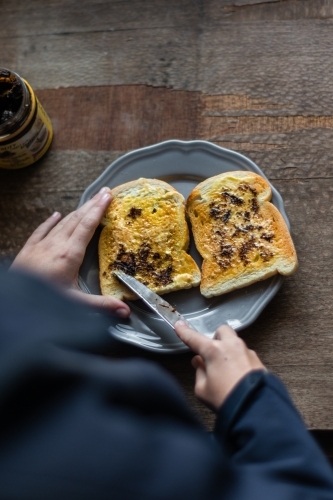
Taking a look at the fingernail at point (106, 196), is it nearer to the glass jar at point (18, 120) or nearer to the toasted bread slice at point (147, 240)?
the toasted bread slice at point (147, 240)

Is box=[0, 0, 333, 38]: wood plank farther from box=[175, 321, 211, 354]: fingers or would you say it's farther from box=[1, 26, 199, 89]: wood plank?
box=[175, 321, 211, 354]: fingers

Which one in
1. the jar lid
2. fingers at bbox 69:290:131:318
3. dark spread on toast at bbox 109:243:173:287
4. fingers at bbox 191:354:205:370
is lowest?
fingers at bbox 191:354:205:370

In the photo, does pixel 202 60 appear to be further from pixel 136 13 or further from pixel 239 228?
pixel 239 228

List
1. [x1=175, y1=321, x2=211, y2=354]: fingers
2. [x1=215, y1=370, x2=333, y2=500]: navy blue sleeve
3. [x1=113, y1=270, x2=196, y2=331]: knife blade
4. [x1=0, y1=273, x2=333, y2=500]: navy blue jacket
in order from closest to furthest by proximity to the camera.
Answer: [x1=0, y1=273, x2=333, y2=500]: navy blue jacket
[x1=215, y1=370, x2=333, y2=500]: navy blue sleeve
[x1=175, y1=321, x2=211, y2=354]: fingers
[x1=113, y1=270, x2=196, y2=331]: knife blade

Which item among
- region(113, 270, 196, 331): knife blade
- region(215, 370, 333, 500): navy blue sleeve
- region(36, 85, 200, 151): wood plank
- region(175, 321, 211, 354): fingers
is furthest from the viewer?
region(36, 85, 200, 151): wood plank

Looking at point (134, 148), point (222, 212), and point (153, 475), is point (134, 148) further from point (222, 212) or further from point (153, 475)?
point (153, 475)

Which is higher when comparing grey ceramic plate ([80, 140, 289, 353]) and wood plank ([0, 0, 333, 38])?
wood plank ([0, 0, 333, 38])

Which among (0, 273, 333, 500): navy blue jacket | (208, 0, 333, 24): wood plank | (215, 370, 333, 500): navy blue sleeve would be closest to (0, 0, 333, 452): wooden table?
(208, 0, 333, 24): wood plank

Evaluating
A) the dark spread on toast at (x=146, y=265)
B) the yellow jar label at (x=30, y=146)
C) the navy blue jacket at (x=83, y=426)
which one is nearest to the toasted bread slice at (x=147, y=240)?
the dark spread on toast at (x=146, y=265)
